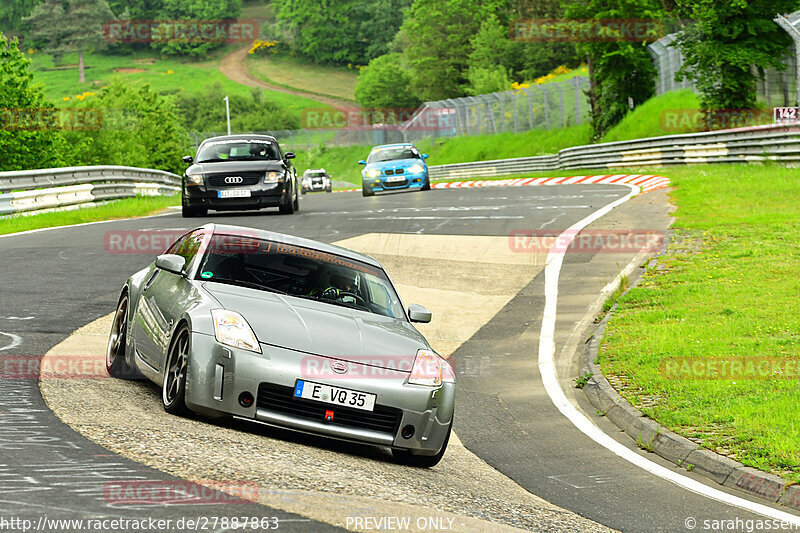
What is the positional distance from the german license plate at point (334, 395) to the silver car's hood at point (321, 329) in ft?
0.76

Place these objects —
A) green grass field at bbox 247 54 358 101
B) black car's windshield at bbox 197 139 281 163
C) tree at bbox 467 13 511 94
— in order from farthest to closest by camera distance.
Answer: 1. green grass field at bbox 247 54 358 101
2. tree at bbox 467 13 511 94
3. black car's windshield at bbox 197 139 281 163

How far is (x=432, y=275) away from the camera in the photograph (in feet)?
52.6

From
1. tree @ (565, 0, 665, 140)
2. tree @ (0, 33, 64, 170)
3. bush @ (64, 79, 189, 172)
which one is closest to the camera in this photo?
tree @ (0, 33, 64, 170)

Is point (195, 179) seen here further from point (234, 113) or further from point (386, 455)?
point (234, 113)

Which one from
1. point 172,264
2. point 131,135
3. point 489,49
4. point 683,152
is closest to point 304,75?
point 489,49

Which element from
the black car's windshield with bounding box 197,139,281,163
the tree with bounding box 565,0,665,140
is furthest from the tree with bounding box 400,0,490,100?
the black car's windshield with bounding box 197,139,281,163

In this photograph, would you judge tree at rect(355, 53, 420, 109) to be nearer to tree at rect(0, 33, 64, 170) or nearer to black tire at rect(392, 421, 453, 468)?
tree at rect(0, 33, 64, 170)

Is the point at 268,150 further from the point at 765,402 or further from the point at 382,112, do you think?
the point at 382,112

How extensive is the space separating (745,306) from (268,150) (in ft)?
→ 43.9

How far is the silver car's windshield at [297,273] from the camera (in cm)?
793

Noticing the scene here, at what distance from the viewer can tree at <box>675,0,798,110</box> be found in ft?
121

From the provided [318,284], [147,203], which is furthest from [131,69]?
[318,284]

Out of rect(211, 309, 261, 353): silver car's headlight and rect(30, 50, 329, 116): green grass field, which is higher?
rect(30, 50, 329, 116): green grass field

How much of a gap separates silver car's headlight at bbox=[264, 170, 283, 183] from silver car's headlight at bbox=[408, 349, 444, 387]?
15767mm
